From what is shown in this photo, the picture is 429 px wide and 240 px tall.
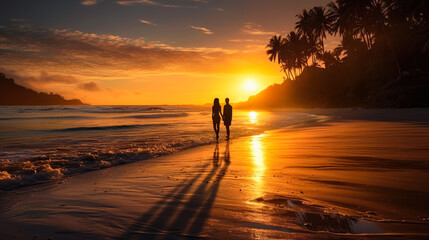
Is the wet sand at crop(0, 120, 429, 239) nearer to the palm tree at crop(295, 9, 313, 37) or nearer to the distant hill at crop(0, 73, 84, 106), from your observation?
the palm tree at crop(295, 9, 313, 37)

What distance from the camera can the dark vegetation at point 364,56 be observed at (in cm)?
3309

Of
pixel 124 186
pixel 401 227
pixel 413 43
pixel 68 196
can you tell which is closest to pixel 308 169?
pixel 401 227

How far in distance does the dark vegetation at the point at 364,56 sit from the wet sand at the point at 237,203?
30342mm

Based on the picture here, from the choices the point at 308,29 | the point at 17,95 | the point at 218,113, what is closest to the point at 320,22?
the point at 308,29

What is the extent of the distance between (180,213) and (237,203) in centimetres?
77

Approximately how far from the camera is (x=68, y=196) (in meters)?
4.03

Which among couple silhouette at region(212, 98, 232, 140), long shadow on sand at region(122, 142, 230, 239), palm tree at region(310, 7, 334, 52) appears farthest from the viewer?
palm tree at region(310, 7, 334, 52)

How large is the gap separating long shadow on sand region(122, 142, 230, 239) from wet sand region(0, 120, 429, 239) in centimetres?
1

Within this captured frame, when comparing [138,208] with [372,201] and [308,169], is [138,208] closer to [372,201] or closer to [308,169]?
[372,201]

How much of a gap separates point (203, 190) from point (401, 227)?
257 cm

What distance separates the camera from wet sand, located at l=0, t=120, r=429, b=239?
259 centimetres

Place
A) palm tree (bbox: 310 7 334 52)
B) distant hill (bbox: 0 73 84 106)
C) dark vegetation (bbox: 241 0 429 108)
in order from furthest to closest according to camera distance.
A: distant hill (bbox: 0 73 84 106), palm tree (bbox: 310 7 334 52), dark vegetation (bbox: 241 0 429 108)

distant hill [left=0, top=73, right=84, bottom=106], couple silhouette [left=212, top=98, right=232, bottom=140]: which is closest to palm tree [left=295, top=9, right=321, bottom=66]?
couple silhouette [left=212, top=98, right=232, bottom=140]

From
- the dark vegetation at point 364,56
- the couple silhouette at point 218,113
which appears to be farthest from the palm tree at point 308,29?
the couple silhouette at point 218,113
